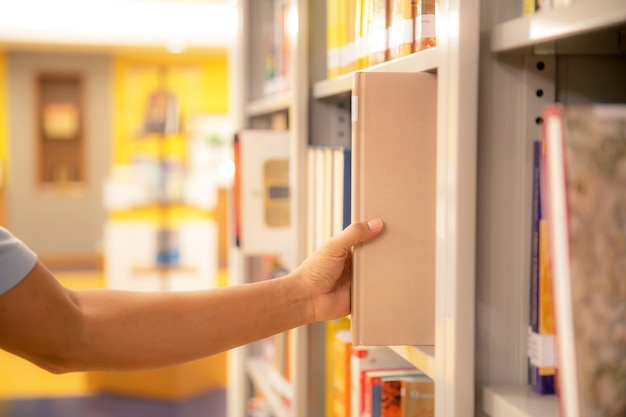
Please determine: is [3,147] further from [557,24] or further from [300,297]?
[557,24]

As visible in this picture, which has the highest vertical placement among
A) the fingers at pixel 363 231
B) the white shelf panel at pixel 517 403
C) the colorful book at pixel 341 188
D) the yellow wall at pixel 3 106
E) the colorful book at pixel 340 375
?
the yellow wall at pixel 3 106

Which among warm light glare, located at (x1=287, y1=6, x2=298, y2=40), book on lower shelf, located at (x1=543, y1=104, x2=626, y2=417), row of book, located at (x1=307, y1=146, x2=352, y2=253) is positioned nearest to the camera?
book on lower shelf, located at (x1=543, y1=104, x2=626, y2=417)

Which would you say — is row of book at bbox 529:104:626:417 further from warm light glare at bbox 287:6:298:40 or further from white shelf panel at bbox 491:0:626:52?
warm light glare at bbox 287:6:298:40

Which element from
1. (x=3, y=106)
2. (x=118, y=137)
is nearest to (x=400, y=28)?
(x=118, y=137)

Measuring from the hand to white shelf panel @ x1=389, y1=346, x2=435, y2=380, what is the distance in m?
0.18

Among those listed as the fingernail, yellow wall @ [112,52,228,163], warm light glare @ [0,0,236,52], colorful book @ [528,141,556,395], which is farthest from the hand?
yellow wall @ [112,52,228,163]

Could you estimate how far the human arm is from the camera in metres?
1.23

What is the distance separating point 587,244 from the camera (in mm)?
694

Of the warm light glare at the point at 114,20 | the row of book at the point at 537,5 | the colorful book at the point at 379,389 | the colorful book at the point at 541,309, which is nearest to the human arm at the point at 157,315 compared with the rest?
the colorful book at the point at 379,389

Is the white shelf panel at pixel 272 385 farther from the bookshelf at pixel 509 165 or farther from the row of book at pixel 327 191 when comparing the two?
the bookshelf at pixel 509 165

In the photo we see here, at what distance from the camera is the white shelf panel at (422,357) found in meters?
1.14

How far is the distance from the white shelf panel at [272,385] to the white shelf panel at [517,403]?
1035mm

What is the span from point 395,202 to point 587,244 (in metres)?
0.50

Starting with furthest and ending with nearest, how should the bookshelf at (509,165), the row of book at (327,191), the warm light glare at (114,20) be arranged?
1. the warm light glare at (114,20)
2. the row of book at (327,191)
3. the bookshelf at (509,165)
